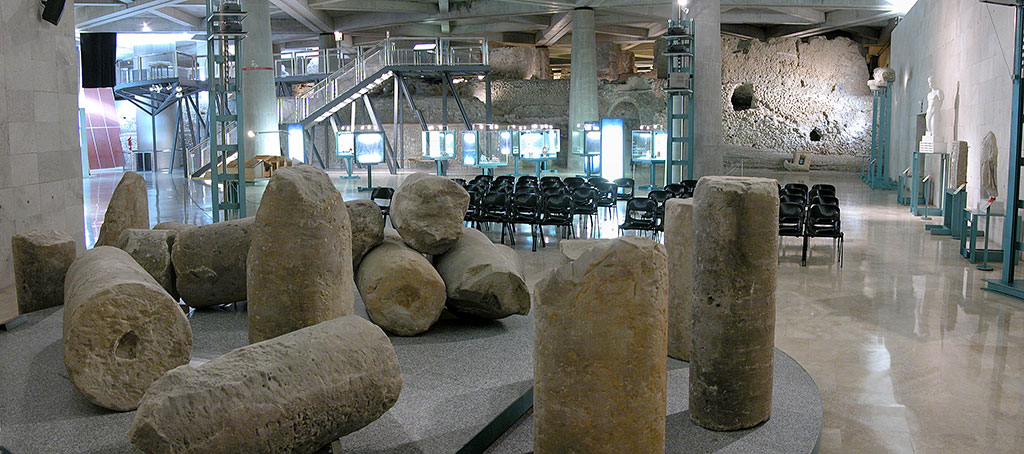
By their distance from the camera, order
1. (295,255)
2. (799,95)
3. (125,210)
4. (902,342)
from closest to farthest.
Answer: (295,255), (902,342), (125,210), (799,95)

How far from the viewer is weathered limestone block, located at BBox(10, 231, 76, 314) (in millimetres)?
7219

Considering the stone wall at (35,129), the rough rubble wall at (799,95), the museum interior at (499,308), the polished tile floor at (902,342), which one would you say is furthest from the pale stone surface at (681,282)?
the rough rubble wall at (799,95)

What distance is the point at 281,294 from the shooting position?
529 cm

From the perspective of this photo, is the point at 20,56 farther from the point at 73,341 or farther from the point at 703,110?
the point at 703,110

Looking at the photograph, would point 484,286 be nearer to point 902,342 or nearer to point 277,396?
point 277,396

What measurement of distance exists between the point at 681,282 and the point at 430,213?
7.51 feet

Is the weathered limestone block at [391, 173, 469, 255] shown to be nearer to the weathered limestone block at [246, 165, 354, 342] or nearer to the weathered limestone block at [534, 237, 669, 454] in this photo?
the weathered limestone block at [246, 165, 354, 342]

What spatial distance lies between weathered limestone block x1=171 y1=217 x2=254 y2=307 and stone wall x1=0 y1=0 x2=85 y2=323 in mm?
1751

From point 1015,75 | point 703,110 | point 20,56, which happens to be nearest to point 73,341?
point 20,56

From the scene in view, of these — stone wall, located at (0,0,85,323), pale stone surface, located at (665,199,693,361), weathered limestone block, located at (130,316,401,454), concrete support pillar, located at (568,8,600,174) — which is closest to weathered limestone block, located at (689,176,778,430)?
pale stone surface, located at (665,199,693,361)

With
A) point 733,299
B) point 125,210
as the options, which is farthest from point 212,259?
point 733,299

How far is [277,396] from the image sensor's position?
3.81 metres

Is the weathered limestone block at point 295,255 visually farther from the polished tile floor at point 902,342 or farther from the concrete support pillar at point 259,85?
the concrete support pillar at point 259,85

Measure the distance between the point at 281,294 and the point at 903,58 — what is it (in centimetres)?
2519
